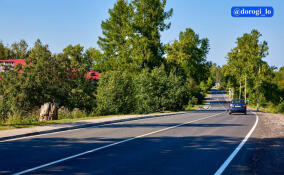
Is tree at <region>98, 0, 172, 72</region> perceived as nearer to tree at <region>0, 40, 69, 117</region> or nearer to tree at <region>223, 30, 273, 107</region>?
tree at <region>0, 40, 69, 117</region>

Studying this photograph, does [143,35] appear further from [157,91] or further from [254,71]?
[254,71]

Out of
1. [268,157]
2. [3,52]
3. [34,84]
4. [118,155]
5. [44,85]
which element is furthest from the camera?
[3,52]

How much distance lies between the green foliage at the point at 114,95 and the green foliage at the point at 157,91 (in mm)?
2808

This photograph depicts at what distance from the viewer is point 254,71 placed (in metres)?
82.6

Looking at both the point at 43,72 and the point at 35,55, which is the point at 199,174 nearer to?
the point at 43,72

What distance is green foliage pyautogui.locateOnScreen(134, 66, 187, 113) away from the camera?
1488 inches

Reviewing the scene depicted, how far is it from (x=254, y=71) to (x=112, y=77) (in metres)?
58.6

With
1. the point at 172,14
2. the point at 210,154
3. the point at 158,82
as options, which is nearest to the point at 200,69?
the point at 172,14

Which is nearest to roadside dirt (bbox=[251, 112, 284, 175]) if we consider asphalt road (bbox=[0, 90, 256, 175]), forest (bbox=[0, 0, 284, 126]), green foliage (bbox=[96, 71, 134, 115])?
asphalt road (bbox=[0, 90, 256, 175])

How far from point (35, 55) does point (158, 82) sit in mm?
15289

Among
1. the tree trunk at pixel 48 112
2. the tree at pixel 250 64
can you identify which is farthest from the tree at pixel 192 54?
the tree trunk at pixel 48 112

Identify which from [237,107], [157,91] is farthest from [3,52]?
[237,107]

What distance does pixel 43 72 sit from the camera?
28.5 m

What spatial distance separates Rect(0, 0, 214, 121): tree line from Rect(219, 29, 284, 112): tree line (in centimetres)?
3573
